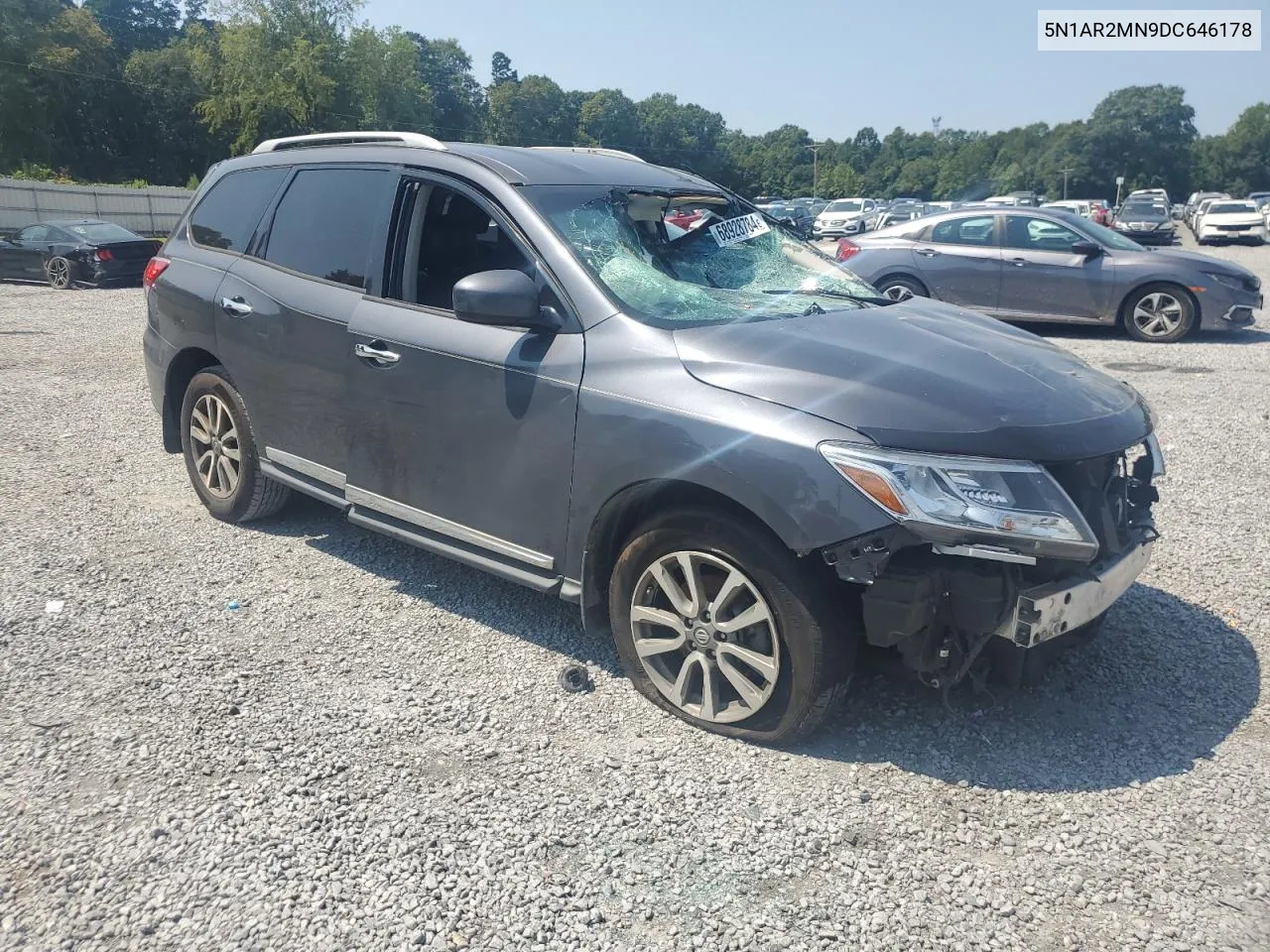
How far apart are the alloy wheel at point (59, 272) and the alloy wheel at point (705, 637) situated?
1917 cm

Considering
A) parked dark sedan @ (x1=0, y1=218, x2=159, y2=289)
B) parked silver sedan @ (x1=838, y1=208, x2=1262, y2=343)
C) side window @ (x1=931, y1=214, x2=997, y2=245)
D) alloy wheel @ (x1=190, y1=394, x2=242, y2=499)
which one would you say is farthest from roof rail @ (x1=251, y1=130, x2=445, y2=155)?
parked dark sedan @ (x1=0, y1=218, x2=159, y2=289)

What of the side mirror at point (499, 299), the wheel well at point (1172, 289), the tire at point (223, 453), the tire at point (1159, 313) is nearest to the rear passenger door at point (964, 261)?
the wheel well at point (1172, 289)

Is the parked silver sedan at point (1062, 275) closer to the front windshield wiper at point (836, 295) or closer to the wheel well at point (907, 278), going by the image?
the wheel well at point (907, 278)

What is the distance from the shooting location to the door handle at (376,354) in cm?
415

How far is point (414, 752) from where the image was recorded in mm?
3363

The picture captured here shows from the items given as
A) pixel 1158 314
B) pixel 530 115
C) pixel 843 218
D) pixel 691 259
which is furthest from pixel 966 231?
pixel 530 115

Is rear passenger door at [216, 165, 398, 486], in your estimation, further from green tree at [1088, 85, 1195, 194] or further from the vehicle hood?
green tree at [1088, 85, 1195, 194]

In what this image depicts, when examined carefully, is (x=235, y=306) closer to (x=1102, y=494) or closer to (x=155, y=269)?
(x=155, y=269)

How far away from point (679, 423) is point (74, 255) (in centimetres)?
1917

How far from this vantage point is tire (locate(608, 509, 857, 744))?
3139 mm

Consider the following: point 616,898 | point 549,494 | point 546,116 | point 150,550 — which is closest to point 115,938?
point 616,898

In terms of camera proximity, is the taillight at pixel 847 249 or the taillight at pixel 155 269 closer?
the taillight at pixel 155 269

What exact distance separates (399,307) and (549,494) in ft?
3.84

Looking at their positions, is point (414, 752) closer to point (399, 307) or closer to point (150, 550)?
point (399, 307)
